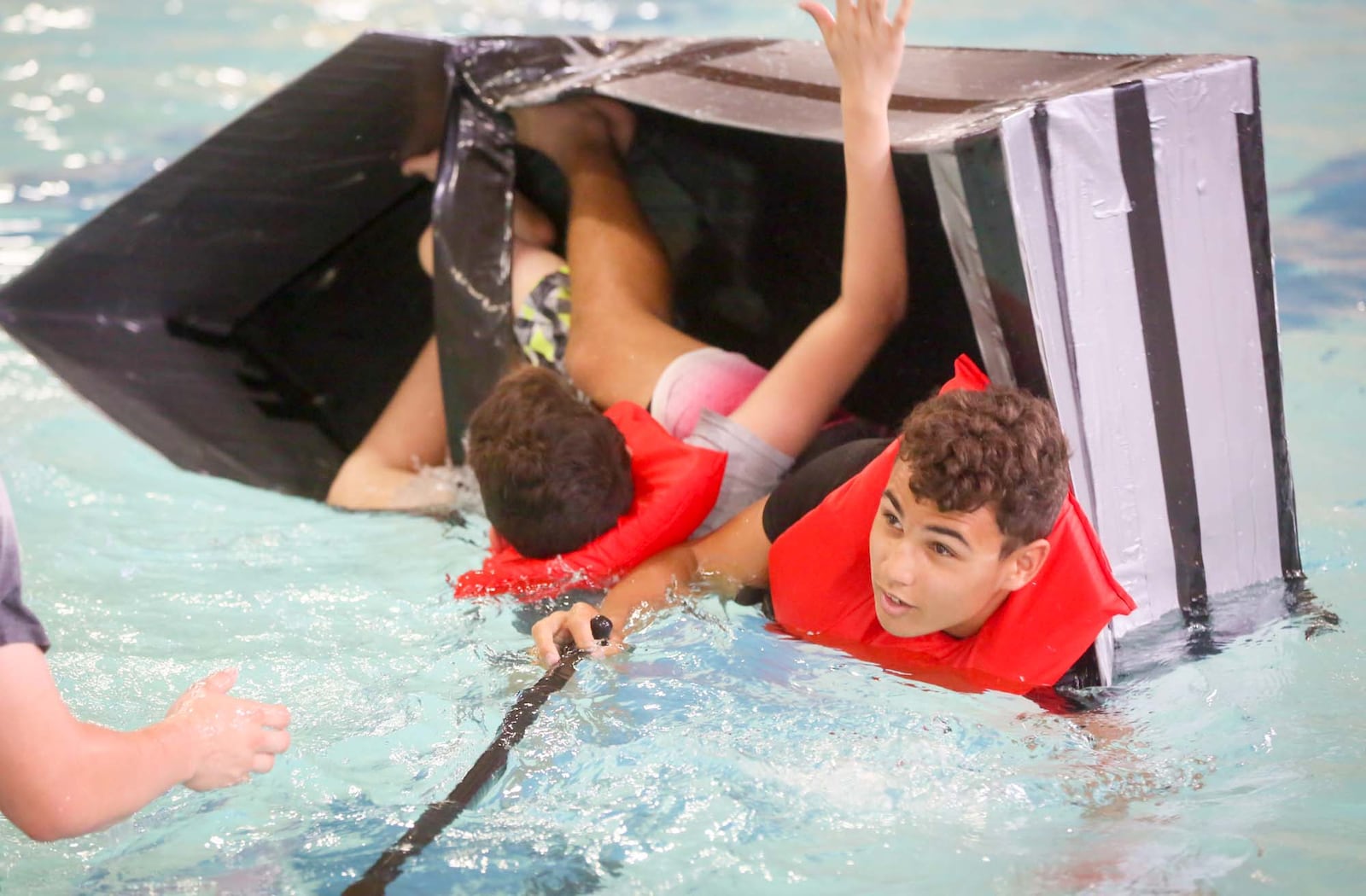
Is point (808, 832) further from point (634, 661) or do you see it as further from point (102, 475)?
point (102, 475)

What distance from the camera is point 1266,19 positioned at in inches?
248

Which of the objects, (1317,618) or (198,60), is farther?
(198,60)

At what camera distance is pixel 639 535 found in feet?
7.49

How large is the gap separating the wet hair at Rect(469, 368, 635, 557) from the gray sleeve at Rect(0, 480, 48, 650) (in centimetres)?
97

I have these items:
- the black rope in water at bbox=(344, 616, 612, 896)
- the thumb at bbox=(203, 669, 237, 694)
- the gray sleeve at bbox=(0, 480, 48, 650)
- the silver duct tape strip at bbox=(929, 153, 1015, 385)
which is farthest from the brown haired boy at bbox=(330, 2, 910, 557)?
the gray sleeve at bbox=(0, 480, 48, 650)

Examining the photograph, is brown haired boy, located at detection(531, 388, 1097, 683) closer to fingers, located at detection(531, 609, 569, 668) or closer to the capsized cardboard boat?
fingers, located at detection(531, 609, 569, 668)

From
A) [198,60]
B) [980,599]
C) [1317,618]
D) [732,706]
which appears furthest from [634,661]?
[198,60]

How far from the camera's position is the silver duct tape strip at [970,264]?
6.28 ft

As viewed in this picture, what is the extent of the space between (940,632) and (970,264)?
556 mm

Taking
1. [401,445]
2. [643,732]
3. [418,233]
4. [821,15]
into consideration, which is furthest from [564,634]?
[418,233]

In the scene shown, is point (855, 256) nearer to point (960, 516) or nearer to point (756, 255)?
point (960, 516)

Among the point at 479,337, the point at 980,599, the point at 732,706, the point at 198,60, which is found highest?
the point at 198,60

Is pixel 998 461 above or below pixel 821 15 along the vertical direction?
below

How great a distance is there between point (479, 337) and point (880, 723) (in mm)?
1248
